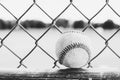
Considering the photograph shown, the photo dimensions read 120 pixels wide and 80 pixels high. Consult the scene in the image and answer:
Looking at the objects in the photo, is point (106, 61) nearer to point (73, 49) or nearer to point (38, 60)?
point (38, 60)

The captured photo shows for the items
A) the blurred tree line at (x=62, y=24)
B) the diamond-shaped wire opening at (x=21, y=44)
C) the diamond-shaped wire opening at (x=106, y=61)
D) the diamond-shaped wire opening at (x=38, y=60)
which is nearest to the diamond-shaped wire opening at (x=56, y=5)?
the diamond-shaped wire opening at (x=38, y=60)

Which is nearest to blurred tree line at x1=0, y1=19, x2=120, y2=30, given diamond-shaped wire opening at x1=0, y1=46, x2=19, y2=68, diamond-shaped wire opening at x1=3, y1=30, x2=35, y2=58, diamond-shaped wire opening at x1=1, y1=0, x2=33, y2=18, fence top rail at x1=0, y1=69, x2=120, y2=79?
diamond-shaped wire opening at x1=3, y1=30, x2=35, y2=58

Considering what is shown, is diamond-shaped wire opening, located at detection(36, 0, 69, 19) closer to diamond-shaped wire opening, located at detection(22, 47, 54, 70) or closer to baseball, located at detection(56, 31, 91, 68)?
baseball, located at detection(56, 31, 91, 68)

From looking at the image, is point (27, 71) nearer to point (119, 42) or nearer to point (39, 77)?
point (39, 77)

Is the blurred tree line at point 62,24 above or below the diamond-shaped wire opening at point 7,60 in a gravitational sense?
above

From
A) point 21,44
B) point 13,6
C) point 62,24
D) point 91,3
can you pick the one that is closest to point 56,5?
point 91,3

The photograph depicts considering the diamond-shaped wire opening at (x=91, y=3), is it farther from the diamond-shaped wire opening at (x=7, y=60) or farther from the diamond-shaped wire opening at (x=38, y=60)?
→ the diamond-shaped wire opening at (x=7, y=60)

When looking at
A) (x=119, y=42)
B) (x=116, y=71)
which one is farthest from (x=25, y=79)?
(x=119, y=42)

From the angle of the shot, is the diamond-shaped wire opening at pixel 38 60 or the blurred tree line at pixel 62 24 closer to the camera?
the diamond-shaped wire opening at pixel 38 60

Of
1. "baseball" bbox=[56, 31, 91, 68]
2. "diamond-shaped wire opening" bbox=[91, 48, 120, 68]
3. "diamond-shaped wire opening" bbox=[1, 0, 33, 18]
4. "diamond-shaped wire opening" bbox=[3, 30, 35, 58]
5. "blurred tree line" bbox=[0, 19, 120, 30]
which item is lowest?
"baseball" bbox=[56, 31, 91, 68]
